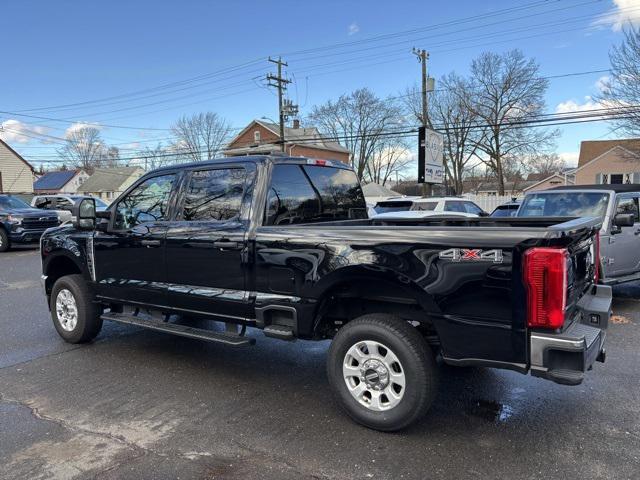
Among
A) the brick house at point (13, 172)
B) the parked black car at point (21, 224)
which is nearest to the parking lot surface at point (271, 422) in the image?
the parked black car at point (21, 224)

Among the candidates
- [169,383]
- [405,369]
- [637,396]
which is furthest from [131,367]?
[637,396]

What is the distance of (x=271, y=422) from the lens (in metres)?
3.76

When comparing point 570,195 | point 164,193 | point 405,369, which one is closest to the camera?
point 405,369

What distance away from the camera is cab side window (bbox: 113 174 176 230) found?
194 inches

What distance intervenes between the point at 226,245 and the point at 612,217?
20.1 feet

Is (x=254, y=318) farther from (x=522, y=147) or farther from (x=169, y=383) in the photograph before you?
(x=522, y=147)

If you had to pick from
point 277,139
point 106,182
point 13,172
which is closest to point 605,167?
point 277,139

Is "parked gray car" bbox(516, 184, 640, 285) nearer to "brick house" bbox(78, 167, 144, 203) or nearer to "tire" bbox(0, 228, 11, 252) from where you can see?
"tire" bbox(0, 228, 11, 252)

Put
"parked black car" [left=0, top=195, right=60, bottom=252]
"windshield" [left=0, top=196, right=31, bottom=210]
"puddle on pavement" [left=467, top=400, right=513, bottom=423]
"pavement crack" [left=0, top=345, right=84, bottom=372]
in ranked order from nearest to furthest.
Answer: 1. "puddle on pavement" [left=467, top=400, right=513, bottom=423]
2. "pavement crack" [left=0, top=345, right=84, bottom=372]
3. "parked black car" [left=0, top=195, right=60, bottom=252]
4. "windshield" [left=0, top=196, right=31, bottom=210]

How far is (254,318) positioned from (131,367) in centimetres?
169

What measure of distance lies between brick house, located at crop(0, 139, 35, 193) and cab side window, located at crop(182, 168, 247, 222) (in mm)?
39116

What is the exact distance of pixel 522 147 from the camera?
46.5m

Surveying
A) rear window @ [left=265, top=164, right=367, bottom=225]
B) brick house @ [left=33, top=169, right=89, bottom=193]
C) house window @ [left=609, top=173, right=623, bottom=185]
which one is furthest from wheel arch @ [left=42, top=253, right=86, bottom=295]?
brick house @ [left=33, top=169, right=89, bottom=193]

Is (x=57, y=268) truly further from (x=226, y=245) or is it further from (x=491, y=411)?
(x=491, y=411)
